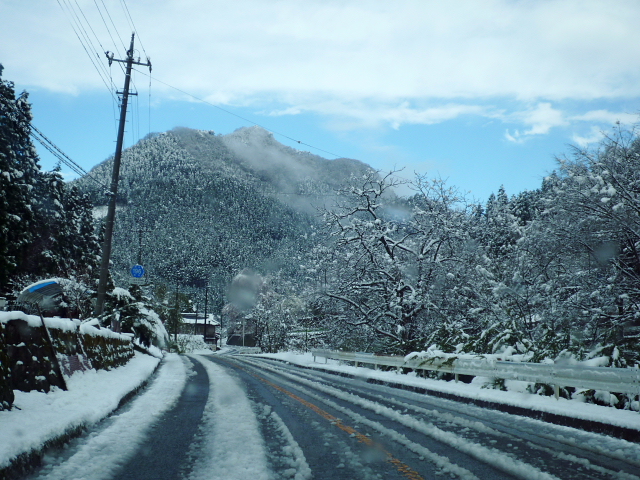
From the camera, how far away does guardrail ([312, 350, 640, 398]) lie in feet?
26.3

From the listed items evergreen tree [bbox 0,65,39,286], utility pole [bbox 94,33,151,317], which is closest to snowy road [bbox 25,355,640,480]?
utility pole [bbox 94,33,151,317]

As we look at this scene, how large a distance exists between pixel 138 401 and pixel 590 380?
335 inches

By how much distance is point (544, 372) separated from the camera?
10.2 metres

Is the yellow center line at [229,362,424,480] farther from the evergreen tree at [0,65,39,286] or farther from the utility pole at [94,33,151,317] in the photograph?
the evergreen tree at [0,65,39,286]

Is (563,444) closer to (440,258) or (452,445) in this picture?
(452,445)

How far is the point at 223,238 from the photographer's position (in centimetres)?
13488

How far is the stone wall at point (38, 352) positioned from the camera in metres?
6.91

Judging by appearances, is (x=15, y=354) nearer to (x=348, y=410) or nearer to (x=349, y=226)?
(x=348, y=410)

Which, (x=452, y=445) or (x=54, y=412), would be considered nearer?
(x=452, y=445)

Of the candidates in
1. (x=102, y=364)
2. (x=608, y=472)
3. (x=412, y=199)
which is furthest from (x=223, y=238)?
(x=608, y=472)

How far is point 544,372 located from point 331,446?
241 inches

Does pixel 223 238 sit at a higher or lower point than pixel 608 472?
higher

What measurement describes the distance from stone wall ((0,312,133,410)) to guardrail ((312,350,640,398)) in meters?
8.85

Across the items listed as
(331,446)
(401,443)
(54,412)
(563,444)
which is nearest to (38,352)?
(54,412)
